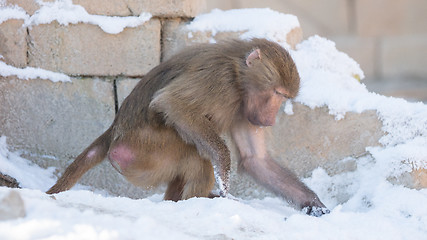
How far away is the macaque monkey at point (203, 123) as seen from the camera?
3.46 metres

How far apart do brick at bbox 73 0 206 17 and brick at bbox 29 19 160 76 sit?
0.27 feet

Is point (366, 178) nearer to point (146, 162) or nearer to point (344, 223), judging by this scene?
point (344, 223)

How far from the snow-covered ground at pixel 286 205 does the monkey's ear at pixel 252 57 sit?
0.72 metres

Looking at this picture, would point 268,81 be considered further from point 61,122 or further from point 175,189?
point 61,122

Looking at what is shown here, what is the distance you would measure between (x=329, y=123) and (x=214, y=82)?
93 cm

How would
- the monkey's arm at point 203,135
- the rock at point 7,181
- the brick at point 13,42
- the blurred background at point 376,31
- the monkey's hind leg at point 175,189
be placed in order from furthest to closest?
1. the blurred background at point 376,31
2. the brick at point 13,42
3. the rock at point 7,181
4. the monkey's hind leg at point 175,189
5. the monkey's arm at point 203,135

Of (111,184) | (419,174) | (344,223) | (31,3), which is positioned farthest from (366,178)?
(31,3)

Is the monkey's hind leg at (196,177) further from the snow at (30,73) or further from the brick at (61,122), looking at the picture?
the snow at (30,73)

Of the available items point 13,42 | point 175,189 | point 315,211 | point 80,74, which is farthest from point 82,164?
point 315,211

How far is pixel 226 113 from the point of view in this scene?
3.58 m

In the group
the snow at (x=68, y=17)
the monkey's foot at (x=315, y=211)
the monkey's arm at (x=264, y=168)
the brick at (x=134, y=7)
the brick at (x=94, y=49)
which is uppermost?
the brick at (x=134, y=7)

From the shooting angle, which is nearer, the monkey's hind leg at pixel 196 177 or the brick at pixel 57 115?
the monkey's hind leg at pixel 196 177

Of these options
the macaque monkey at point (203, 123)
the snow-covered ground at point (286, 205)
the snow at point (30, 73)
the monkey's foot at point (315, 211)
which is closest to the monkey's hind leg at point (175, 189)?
the macaque monkey at point (203, 123)

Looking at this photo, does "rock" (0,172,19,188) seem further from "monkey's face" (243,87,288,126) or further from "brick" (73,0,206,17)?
"monkey's face" (243,87,288,126)
